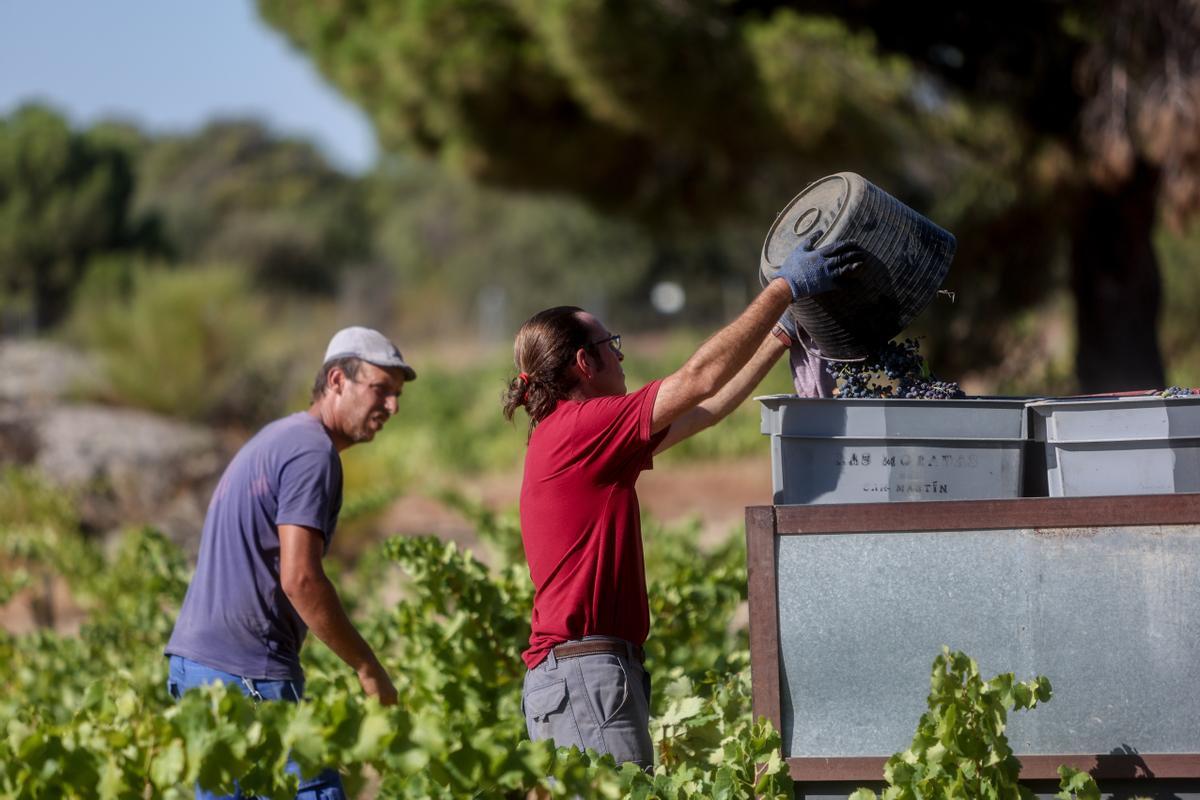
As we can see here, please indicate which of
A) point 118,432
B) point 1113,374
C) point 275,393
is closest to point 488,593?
point 1113,374

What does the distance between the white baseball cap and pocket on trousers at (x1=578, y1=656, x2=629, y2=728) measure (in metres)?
1.05

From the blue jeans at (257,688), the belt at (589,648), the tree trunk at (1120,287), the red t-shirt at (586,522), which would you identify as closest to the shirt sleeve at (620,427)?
the red t-shirt at (586,522)

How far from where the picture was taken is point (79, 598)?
25.1ft

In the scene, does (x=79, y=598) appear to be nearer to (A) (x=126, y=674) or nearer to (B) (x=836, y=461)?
(A) (x=126, y=674)

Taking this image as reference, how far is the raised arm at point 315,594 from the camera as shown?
134 inches

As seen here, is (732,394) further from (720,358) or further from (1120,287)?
(1120,287)

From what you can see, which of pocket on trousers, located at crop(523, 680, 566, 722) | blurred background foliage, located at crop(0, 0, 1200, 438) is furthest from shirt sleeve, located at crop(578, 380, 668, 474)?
blurred background foliage, located at crop(0, 0, 1200, 438)

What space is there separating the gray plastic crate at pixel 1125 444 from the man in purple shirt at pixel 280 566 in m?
1.74

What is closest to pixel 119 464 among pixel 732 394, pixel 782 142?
pixel 782 142

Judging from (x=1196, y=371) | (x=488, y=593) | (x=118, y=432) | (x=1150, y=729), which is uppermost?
(x=1196, y=371)

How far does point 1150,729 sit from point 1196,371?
17.9 metres

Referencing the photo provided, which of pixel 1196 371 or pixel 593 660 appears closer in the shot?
pixel 593 660

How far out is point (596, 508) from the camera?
3123 millimetres

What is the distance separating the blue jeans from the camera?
3436 mm
